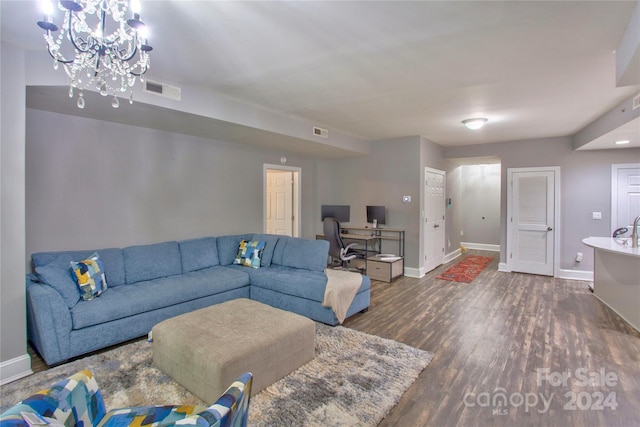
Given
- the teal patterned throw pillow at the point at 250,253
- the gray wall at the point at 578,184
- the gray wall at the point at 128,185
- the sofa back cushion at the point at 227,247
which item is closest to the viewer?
the gray wall at the point at 128,185

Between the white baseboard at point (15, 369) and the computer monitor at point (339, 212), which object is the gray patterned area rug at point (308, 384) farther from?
the computer monitor at point (339, 212)

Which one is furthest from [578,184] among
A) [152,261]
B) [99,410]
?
[99,410]

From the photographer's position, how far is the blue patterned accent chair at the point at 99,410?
1.06m

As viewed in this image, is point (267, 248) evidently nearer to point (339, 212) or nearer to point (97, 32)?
point (339, 212)

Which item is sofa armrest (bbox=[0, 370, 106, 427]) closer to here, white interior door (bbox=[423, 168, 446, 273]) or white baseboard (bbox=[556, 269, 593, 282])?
white interior door (bbox=[423, 168, 446, 273])

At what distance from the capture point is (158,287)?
337cm

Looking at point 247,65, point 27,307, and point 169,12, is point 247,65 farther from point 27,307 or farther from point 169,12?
point 27,307

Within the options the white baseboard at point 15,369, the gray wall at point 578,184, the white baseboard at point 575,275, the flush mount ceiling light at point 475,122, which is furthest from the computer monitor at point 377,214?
the white baseboard at point 15,369

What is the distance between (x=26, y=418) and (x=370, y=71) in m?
3.10

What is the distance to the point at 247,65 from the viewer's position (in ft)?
9.30

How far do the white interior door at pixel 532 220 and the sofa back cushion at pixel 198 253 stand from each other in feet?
18.0

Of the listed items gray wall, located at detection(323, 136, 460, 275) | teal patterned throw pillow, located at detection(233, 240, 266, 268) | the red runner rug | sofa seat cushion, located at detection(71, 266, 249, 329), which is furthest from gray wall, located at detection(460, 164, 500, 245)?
sofa seat cushion, located at detection(71, 266, 249, 329)

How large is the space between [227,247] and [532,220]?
552 centimetres

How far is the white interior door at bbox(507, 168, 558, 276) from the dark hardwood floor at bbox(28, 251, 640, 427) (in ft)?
3.37
